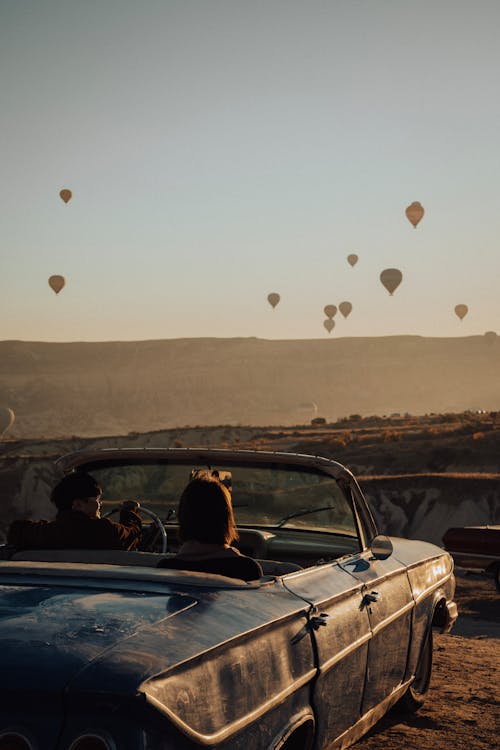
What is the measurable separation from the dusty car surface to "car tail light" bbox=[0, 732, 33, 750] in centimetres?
1471

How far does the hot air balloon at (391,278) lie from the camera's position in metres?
119

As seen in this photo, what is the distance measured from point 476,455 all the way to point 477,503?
1512 centimetres

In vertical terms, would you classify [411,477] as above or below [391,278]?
below

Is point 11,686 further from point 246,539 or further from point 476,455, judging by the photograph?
point 476,455

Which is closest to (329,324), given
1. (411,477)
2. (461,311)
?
(461,311)

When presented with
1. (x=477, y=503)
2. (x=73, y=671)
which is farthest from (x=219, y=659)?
(x=477, y=503)

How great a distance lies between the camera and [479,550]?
56.2ft

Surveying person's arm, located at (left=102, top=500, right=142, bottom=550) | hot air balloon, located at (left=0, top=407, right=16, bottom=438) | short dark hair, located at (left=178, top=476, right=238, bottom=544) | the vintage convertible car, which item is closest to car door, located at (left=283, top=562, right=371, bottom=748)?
the vintage convertible car

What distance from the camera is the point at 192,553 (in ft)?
14.7

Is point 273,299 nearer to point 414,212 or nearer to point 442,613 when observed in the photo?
point 414,212

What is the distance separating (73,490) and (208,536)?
41.5 inches

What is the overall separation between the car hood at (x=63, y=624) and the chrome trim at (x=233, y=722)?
0.24m

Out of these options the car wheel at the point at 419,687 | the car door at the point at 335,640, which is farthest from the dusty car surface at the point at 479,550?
the car door at the point at 335,640

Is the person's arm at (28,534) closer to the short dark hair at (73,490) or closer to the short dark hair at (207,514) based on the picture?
the short dark hair at (73,490)
